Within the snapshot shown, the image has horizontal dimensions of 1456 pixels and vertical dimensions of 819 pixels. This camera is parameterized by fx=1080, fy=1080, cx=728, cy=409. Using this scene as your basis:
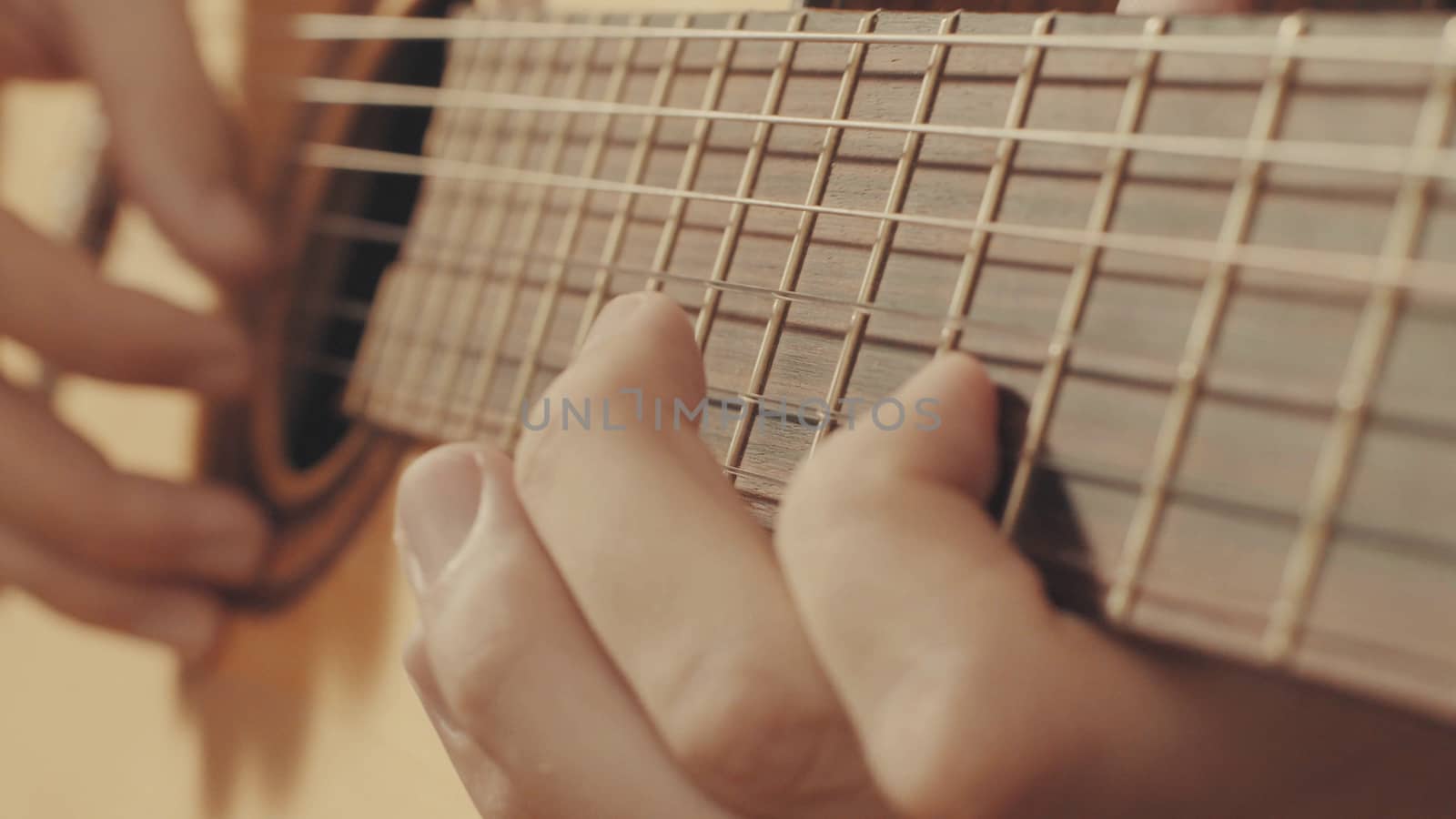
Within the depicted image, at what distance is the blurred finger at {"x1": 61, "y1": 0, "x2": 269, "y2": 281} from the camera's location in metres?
0.78

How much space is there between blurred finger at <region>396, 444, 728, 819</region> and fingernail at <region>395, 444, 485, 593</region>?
0.04 feet

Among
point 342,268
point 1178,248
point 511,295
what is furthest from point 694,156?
point 342,268

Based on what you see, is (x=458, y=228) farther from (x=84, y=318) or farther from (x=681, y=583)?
(x=681, y=583)

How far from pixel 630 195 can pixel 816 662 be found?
1.00 ft

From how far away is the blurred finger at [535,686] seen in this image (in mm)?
419

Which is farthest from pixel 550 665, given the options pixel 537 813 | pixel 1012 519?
pixel 1012 519

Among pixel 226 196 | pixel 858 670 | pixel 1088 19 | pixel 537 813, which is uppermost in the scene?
pixel 1088 19

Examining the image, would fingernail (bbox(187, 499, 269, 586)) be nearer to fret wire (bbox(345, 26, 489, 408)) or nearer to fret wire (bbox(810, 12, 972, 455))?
fret wire (bbox(345, 26, 489, 408))

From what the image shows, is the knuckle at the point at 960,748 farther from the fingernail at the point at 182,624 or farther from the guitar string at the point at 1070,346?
the fingernail at the point at 182,624

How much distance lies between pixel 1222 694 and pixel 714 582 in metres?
0.17

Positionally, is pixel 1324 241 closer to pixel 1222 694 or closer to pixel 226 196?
pixel 1222 694

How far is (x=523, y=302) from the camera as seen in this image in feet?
2.09

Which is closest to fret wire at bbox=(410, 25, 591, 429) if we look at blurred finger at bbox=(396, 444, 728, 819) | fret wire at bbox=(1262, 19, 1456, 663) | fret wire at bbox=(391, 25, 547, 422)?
fret wire at bbox=(391, 25, 547, 422)

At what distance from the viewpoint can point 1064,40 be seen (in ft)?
1.37
